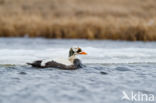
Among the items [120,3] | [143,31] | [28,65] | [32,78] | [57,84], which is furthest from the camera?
[120,3]

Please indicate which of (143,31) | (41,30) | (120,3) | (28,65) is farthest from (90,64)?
(120,3)

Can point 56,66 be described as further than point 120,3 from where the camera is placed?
No

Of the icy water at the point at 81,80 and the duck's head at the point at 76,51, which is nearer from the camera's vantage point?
the icy water at the point at 81,80

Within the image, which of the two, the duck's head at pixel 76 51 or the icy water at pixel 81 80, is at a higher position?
the duck's head at pixel 76 51

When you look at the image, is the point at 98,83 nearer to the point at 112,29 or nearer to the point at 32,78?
the point at 32,78

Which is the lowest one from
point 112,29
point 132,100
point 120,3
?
point 132,100

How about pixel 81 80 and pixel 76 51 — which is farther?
pixel 76 51

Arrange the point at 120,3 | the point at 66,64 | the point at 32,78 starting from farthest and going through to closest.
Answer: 1. the point at 120,3
2. the point at 66,64
3. the point at 32,78

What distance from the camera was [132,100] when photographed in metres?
5.25

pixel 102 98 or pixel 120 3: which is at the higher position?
pixel 120 3

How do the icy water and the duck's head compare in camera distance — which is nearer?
the icy water

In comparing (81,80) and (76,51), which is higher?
(76,51)

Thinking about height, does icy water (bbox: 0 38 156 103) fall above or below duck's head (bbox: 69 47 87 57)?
below

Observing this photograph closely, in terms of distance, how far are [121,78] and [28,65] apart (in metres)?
2.62
